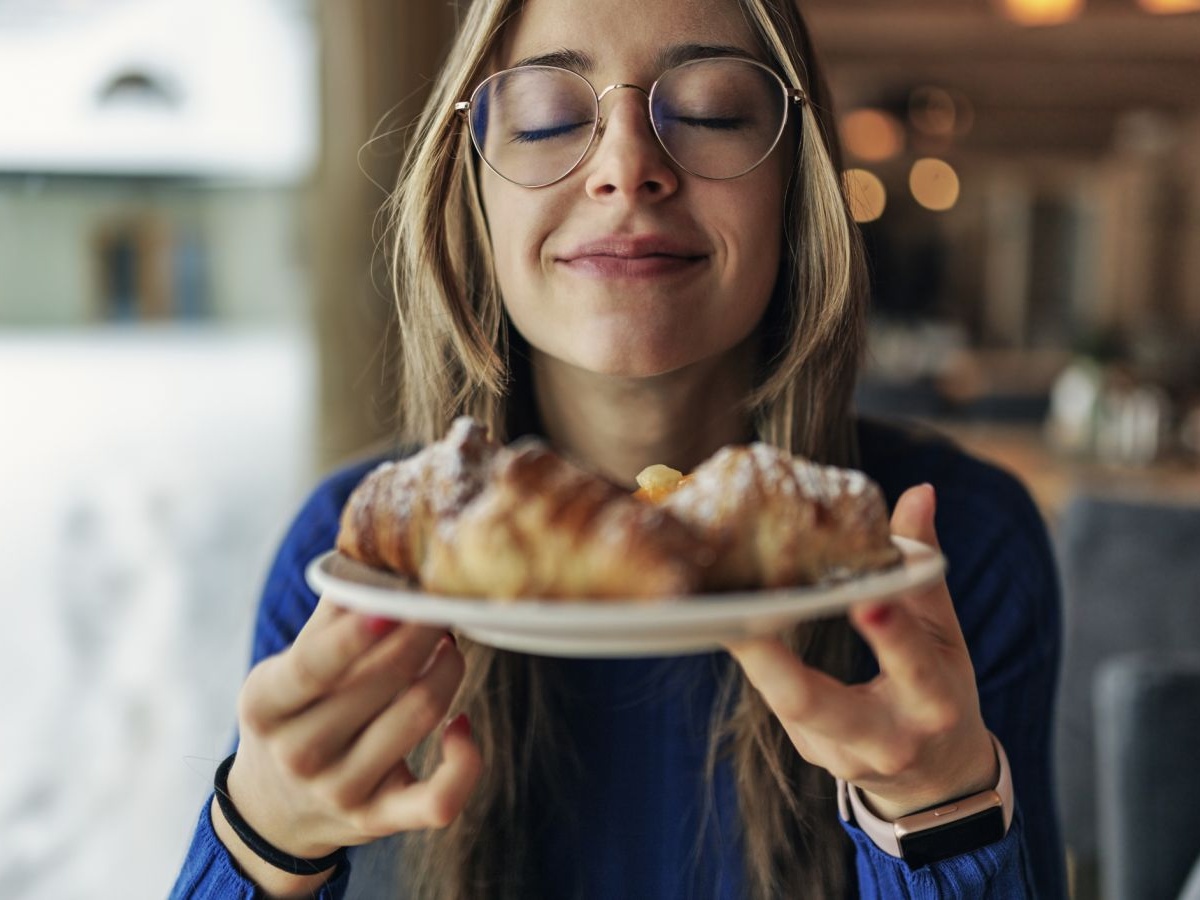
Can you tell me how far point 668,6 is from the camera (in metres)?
1.07

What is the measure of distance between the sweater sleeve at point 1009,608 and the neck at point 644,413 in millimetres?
249

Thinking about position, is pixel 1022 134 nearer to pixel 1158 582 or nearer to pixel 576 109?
pixel 1158 582

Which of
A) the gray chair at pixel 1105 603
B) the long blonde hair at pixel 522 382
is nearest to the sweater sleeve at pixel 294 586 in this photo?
the long blonde hair at pixel 522 382

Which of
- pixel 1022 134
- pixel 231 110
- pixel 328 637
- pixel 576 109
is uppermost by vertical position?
pixel 1022 134

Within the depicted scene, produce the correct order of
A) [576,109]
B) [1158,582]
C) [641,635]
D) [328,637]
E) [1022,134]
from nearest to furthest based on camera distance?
[641,635]
[328,637]
[576,109]
[1158,582]
[1022,134]

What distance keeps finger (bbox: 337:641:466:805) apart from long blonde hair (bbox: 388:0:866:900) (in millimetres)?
468

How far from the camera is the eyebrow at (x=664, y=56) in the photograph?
3.47 ft

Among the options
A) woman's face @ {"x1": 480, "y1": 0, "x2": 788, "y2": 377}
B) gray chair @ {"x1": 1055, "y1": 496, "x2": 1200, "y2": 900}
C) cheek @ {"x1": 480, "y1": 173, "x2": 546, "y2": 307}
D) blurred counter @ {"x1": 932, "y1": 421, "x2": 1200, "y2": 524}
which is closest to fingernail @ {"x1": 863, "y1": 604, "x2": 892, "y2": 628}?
woman's face @ {"x1": 480, "y1": 0, "x2": 788, "y2": 377}

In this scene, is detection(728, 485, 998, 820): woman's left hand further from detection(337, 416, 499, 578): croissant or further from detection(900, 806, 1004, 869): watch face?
detection(337, 416, 499, 578): croissant

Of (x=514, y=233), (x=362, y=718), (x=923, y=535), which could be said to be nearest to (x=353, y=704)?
(x=362, y=718)

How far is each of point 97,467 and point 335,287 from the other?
35.7 inches

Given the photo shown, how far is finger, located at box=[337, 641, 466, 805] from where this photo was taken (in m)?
0.75

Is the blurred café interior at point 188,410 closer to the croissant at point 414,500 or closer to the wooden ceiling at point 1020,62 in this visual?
the wooden ceiling at point 1020,62

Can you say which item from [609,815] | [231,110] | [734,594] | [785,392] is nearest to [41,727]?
[231,110]
